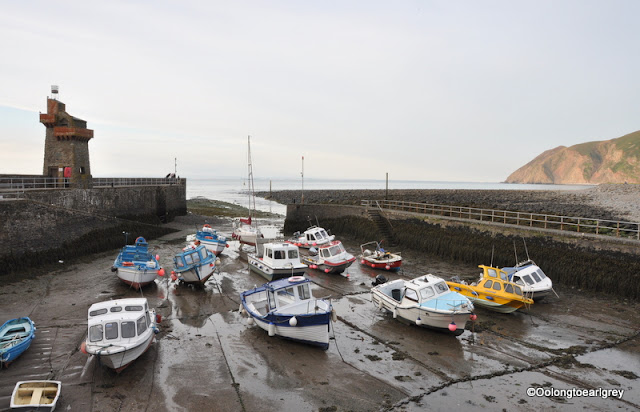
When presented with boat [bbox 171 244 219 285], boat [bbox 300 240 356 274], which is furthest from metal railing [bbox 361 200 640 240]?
boat [bbox 171 244 219 285]

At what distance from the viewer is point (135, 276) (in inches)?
764

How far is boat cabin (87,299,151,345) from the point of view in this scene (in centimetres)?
1164

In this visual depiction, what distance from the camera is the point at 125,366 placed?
11445 mm

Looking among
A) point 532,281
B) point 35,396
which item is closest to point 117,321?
point 35,396

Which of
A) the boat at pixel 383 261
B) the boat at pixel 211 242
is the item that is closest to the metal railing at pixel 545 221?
the boat at pixel 383 261

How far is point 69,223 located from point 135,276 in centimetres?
1075

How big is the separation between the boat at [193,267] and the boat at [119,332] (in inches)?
257

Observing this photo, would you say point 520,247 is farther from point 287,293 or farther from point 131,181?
point 131,181

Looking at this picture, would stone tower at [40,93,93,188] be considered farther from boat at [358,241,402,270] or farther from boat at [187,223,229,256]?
boat at [358,241,402,270]

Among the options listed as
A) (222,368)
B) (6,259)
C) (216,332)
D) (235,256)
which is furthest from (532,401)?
(6,259)

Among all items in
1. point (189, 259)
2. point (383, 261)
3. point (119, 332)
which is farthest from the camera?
point (383, 261)

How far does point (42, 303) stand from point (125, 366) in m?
8.66

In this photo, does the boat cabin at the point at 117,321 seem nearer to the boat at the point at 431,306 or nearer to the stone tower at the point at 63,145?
the boat at the point at 431,306

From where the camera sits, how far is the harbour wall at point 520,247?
1850cm
